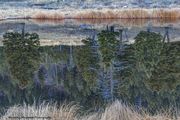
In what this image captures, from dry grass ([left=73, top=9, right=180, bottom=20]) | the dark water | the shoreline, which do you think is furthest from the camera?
the shoreline

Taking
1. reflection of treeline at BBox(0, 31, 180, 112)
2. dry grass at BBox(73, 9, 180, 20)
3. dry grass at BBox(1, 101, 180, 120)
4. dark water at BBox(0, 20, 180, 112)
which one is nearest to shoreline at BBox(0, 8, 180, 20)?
dry grass at BBox(73, 9, 180, 20)

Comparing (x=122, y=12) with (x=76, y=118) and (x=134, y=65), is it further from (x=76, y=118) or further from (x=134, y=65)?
(x=76, y=118)

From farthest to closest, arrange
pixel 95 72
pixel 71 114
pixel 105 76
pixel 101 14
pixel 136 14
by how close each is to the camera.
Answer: pixel 101 14 < pixel 136 14 < pixel 95 72 < pixel 105 76 < pixel 71 114

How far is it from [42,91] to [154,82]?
3619 millimetres

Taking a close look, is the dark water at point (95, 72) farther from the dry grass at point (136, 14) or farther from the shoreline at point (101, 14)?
the shoreline at point (101, 14)

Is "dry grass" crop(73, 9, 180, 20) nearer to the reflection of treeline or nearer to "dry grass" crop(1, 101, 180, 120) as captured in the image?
the reflection of treeline

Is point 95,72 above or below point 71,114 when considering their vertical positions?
below

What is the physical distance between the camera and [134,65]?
1791 cm

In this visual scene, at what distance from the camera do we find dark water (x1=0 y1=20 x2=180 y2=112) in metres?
13.2

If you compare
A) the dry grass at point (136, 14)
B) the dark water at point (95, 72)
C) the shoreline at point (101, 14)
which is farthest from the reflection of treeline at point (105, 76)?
the shoreline at point (101, 14)

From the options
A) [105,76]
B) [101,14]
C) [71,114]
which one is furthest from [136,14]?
[71,114]

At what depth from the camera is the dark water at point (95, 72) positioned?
13.2m

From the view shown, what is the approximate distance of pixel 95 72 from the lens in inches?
643

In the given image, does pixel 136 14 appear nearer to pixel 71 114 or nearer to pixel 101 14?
pixel 101 14
